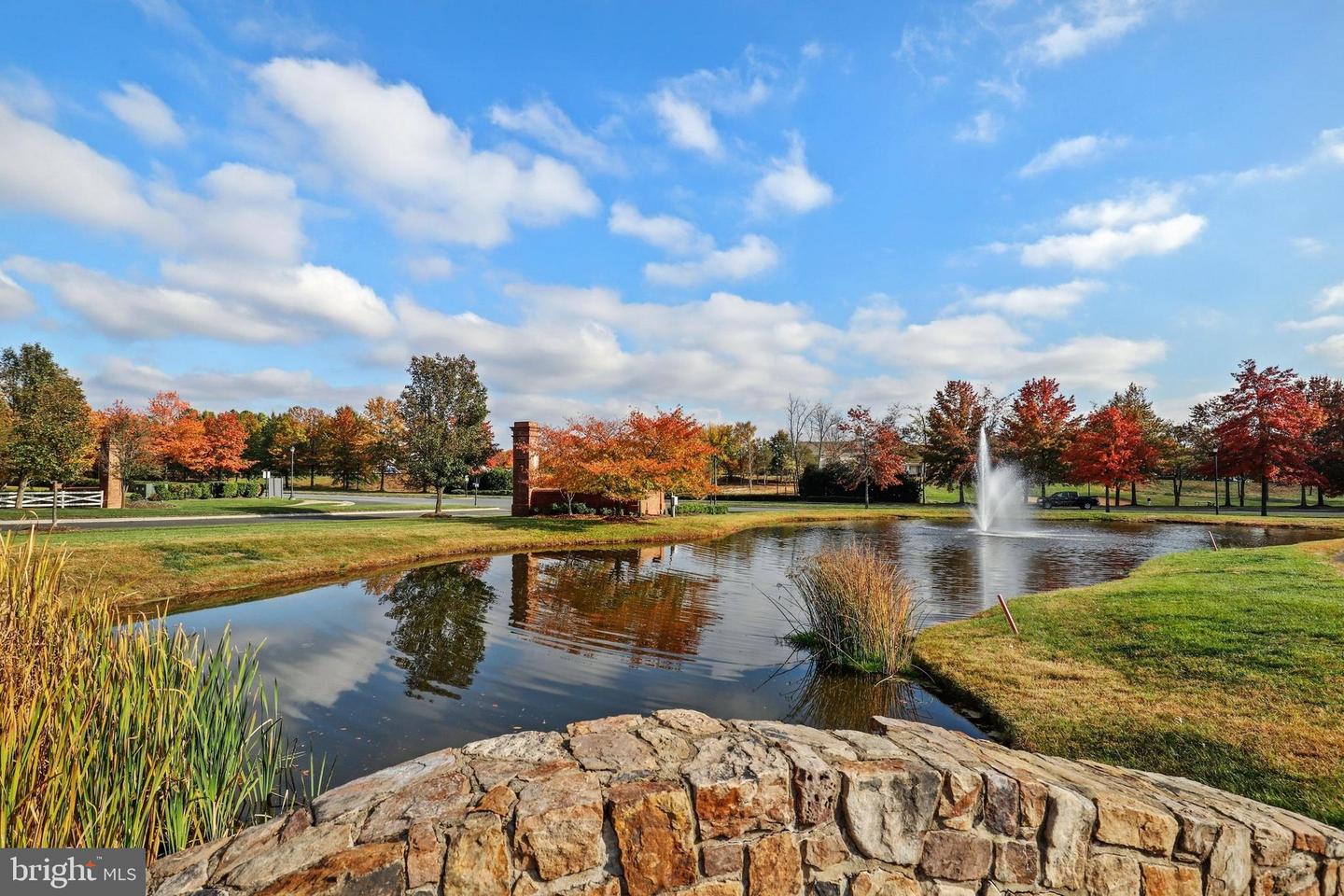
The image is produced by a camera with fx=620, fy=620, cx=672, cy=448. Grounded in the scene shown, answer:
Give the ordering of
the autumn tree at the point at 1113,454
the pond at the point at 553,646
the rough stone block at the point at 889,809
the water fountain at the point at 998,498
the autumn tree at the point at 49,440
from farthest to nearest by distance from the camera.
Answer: the autumn tree at the point at 1113,454
the water fountain at the point at 998,498
the autumn tree at the point at 49,440
the pond at the point at 553,646
the rough stone block at the point at 889,809

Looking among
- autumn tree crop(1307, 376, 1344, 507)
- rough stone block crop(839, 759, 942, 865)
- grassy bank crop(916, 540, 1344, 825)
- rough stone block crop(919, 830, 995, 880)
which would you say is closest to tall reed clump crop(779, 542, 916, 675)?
grassy bank crop(916, 540, 1344, 825)

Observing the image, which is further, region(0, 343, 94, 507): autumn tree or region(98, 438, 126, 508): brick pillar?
region(98, 438, 126, 508): brick pillar

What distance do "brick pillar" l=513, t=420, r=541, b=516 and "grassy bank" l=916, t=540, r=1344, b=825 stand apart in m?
20.9

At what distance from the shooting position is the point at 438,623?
34.6 feet

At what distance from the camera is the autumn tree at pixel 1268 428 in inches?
1373

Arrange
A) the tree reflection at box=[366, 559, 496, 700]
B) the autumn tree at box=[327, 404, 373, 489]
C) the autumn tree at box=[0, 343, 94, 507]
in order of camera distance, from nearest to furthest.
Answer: the tree reflection at box=[366, 559, 496, 700] < the autumn tree at box=[0, 343, 94, 507] < the autumn tree at box=[327, 404, 373, 489]

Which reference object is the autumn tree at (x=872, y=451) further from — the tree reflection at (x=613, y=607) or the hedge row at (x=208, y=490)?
the hedge row at (x=208, y=490)

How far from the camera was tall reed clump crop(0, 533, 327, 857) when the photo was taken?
2.59 metres

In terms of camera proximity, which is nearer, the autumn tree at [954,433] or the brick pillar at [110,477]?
the brick pillar at [110,477]

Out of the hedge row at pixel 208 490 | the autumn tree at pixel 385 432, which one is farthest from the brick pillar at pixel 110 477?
the autumn tree at pixel 385 432

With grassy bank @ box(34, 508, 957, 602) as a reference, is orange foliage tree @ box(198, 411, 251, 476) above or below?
above

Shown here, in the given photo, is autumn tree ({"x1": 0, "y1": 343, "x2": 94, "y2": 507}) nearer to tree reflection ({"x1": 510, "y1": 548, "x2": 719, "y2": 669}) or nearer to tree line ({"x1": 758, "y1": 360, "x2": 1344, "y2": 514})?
tree reflection ({"x1": 510, "y1": 548, "x2": 719, "y2": 669})

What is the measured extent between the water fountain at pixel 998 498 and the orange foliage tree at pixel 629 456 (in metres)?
13.9

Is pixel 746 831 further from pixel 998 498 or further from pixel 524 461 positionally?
pixel 998 498
